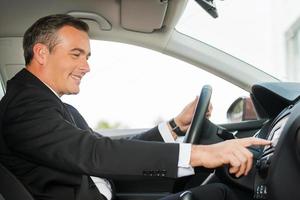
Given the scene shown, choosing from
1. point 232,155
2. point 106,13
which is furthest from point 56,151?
point 106,13

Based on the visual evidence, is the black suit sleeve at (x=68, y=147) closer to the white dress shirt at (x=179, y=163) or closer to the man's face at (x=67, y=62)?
the white dress shirt at (x=179, y=163)

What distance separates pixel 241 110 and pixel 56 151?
40.5 inches

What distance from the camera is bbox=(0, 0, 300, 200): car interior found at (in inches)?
51.9

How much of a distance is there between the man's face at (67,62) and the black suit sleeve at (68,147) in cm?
17

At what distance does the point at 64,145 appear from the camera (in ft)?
4.77

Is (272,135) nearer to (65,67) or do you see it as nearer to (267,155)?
(267,155)

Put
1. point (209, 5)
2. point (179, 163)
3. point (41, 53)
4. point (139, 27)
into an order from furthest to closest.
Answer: point (139, 27)
point (209, 5)
point (41, 53)
point (179, 163)

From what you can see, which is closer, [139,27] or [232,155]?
[232,155]

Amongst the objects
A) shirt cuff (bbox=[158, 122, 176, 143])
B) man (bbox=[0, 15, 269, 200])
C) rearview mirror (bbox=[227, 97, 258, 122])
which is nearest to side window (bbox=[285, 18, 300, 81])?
rearview mirror (bbox=[227, 97, 258, 122])

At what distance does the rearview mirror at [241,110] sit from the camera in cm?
218

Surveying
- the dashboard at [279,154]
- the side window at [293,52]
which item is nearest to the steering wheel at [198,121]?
the dashboard at [279,154]

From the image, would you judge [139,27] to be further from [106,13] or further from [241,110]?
[241,110]

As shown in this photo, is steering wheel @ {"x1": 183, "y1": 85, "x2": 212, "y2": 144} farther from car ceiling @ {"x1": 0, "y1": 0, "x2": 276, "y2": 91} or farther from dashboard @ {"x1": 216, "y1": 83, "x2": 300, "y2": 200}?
car ceiling @ {"x1": 0, "y1": 0, "x2": 276, "y2": 91}

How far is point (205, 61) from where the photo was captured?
2715mm
